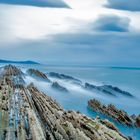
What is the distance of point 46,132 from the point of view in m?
18.5

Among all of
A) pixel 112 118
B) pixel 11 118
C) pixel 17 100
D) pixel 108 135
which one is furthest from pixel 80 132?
pixel 17 100

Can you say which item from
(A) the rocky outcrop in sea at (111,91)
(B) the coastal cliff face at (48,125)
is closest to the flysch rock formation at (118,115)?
(B) the coastal cliff face at (48,125)

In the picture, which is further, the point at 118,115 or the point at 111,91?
the point at 111,91

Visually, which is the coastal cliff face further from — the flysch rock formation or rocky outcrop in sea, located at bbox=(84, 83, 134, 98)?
rocky outcrop in sea, located at bbox=(84, 83, 134, 98)

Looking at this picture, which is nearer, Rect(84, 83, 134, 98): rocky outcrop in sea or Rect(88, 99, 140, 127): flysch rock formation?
Rect(88, 99, 140, 127): flysch rock formation

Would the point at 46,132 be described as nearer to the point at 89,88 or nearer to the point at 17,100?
the point at 17,100

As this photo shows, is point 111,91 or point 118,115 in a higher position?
point 118,115

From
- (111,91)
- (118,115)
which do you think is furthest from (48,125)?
(111,91)

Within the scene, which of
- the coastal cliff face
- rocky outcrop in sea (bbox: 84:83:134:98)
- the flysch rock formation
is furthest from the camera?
rocky outcrop in sea (bbox: 84:83:134:98)

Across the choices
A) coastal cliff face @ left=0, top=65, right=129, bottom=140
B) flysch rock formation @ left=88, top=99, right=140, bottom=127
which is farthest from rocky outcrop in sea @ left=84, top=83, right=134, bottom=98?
coastal cliff face @ left=0, top=65, right=129, bottom=140

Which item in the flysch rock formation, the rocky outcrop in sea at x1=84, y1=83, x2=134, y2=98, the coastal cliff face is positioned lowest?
the rocky outcrop in sea at x1=84, y1=83, x2=134, y2=98

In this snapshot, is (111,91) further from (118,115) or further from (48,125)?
(48,125)

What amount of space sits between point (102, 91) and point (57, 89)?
641 cm

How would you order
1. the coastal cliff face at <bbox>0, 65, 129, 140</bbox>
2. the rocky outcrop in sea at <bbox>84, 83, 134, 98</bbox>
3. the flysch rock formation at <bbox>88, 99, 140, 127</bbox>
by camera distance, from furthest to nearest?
the rocky outcrop in sea at <bbox>84, 83, 134, 98</bbox>, the flysch rock formation at <bbox>88, 99, 140, 127</bbox>, the coastal cliff face at <bbox>0, 65, 129, 140</bbox>
